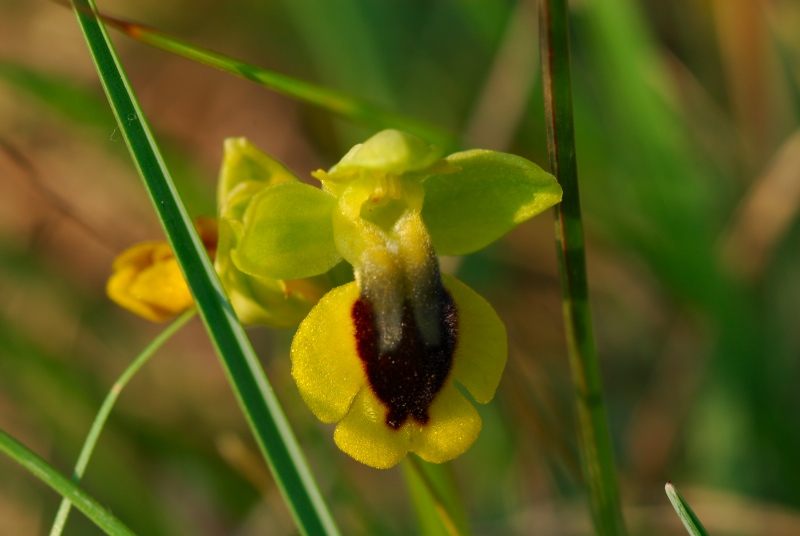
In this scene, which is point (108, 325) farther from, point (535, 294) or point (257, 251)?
point (257, 251)

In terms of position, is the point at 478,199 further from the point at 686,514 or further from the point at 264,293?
the point at 686,514

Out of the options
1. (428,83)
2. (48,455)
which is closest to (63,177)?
(48,455)

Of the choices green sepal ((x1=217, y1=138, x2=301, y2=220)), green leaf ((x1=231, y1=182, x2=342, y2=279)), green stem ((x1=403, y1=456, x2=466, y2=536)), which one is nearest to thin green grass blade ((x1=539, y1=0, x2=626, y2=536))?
green stem ((x1=403, y1=456, x2=466, y2=536))

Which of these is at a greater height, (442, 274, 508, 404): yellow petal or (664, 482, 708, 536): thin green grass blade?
(442, 274, 508, 404): yellow petal

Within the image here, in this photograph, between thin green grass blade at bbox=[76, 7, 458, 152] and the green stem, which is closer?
thin green grass blade at bbox=[76, 7, 458, 152]

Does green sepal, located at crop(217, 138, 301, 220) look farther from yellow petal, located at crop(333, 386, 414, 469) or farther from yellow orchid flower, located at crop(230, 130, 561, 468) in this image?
yellow petal, located at crop(333, 386, 414, 469)

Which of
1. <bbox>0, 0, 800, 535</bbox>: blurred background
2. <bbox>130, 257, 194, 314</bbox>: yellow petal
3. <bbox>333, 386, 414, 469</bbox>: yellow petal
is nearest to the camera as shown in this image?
<bbox>333, 386, 414, 469</bbox>: yellow petal
